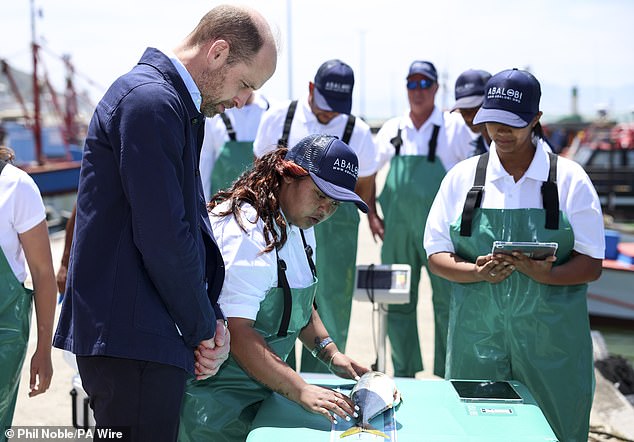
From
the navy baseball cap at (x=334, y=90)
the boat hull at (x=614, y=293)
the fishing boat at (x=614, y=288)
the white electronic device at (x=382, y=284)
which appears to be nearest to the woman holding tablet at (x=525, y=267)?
the white electronic device at (x=382, y=284)

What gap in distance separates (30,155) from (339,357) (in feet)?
129

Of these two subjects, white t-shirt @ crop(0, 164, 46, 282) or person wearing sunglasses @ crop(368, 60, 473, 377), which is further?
person wearing sunglasses @ crop(368, 60, 473, 377)

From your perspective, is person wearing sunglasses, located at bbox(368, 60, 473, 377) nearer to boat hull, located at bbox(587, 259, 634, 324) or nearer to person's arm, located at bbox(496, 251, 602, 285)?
person's arm, located at bbox(496, 251, 602, 285)

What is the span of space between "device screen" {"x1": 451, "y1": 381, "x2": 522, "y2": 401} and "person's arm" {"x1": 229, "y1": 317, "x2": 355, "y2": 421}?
0.41 m

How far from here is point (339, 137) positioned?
4.64 m

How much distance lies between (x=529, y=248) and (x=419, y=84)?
2.68 m

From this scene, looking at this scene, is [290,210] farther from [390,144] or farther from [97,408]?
[390,144]

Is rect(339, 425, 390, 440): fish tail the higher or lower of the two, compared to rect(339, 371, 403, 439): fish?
lower

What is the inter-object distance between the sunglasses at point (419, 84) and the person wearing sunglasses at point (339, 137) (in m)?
0.65

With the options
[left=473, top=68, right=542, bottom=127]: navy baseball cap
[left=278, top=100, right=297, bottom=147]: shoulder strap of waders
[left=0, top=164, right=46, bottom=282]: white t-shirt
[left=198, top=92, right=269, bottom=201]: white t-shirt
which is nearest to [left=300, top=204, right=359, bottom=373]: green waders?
[left=278, top=100, right=297, bottom=147]: shoulder strap of waders

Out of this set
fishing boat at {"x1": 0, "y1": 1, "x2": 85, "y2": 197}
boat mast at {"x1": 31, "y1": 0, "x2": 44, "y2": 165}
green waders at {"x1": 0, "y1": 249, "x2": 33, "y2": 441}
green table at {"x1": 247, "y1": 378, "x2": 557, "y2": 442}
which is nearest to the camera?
green table at {"x1": 247, "y1": 378, "x2": 557, "y2": 442}

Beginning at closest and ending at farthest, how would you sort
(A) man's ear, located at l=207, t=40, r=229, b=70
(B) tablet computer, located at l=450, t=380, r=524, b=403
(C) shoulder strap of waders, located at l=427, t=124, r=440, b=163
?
1. (A) man's ear, located at l=207, t=40, r=229, b=70
2. (B) tablet computer, located at l=450, t=380, r=524, b=403
3. (C) shoulder strap of waders, located at l=427, t=124, r=440, b=163

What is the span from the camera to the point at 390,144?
16.8 ft

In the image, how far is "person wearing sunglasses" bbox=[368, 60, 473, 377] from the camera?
4.90 m
